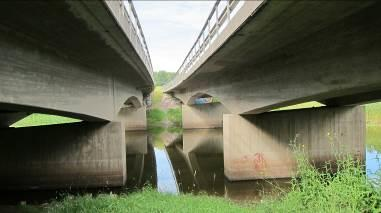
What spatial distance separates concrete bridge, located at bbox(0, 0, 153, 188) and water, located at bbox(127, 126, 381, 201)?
6.89 feet

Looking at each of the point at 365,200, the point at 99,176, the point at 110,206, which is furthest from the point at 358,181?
the point at 99,176

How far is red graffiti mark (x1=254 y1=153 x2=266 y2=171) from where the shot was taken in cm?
1589

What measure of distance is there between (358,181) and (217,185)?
8.29 meters

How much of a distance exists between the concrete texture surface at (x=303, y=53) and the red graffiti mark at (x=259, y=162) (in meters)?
1.82

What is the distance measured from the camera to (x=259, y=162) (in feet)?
52.3

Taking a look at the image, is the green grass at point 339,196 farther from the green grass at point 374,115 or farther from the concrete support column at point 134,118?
the concrete support column at point 134,118

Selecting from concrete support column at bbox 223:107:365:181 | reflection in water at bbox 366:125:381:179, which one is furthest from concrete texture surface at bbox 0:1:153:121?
reflection in water at bbox 366:125:381:179

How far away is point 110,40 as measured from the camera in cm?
1022

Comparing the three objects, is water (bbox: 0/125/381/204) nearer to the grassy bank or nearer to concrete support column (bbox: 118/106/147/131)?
the grassy bank

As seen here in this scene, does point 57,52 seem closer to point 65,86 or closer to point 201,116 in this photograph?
point 65,86

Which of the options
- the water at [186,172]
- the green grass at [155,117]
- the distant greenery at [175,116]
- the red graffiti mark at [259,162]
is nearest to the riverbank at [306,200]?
the water at [186,172]

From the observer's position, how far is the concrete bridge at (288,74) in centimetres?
846

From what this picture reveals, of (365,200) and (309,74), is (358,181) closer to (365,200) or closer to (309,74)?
(365,200)

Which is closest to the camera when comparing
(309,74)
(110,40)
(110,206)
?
(110,206)
